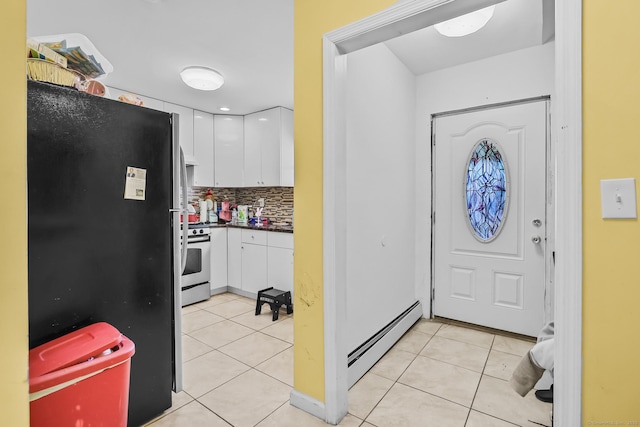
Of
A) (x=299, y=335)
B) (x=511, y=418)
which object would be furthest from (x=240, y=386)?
(x=511, y=418)

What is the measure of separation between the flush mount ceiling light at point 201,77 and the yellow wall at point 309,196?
1.43 metres

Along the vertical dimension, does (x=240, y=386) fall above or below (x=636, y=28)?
below

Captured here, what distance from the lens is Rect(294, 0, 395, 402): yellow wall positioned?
68.1 inches

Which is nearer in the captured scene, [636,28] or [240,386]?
[636,28]

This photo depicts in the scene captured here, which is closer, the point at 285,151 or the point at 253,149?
the point at 285,151

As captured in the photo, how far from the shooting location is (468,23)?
1954mm

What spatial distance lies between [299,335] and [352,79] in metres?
1.70

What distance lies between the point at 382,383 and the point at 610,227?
163 cm

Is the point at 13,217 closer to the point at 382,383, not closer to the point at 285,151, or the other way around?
the point at 382,383

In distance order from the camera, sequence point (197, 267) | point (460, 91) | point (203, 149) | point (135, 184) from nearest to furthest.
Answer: point (135, 184) → point (460, 91) → point (197, 267) → point (203, 149)

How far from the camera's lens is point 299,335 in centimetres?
183

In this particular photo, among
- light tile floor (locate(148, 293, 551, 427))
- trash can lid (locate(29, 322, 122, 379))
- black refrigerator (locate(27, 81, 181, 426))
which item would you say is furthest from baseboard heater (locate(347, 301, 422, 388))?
trash can lid (locate(29, 322, 122, 379))

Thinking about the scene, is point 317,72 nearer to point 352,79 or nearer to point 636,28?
point 352,79

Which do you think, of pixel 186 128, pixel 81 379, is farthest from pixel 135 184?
pixel 186 128
